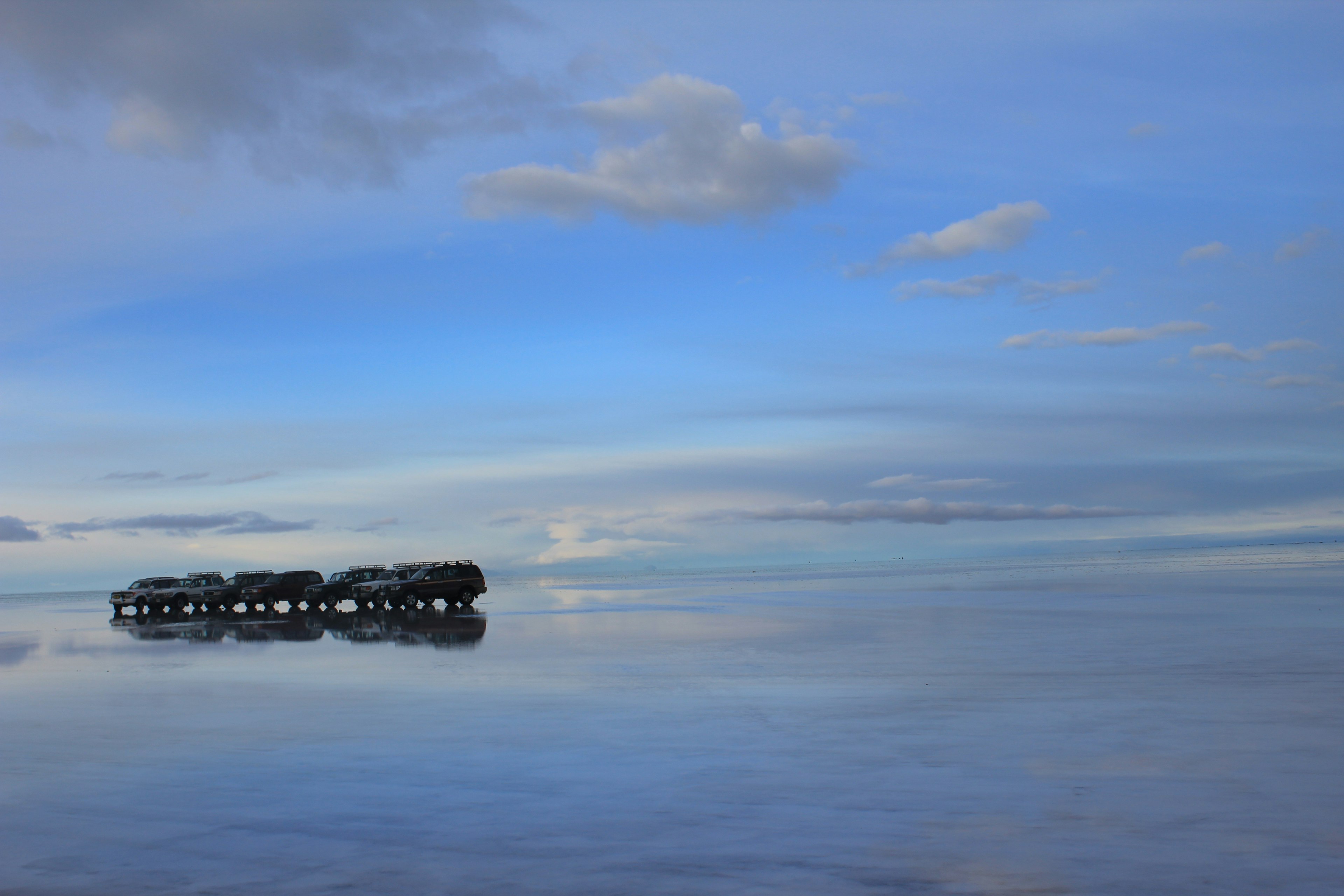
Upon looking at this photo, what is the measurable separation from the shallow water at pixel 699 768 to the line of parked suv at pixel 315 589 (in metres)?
22.9

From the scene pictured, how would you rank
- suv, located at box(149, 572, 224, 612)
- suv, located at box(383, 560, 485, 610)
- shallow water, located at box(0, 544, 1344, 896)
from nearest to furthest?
1. shallow water, located at box(0, 544, 1344, 896)
2. suv, located at box(383, 560, 485, 610)
3. suv, located at box(149, 572, 224, 612)

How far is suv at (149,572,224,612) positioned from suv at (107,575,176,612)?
0.20 metres

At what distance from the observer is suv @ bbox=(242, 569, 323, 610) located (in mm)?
52406

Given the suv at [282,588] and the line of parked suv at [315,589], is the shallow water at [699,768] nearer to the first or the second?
the line of parked suv at [315,589]

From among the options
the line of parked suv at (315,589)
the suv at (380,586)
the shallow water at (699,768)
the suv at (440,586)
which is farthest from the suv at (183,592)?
the shallow water at (699,768)

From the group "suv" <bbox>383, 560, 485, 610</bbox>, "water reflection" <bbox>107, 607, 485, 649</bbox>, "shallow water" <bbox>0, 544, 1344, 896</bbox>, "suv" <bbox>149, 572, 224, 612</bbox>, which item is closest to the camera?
"shallow water" <bbox>0, 544, 1344, 896</bbox>

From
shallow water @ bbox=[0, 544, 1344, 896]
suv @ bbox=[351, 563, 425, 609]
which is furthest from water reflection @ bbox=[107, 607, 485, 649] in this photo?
shallow water @ bbox=[0, 544, 1344, 896]

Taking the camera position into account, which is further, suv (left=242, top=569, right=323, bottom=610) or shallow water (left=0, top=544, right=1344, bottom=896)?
suv (left=242, top=569, right=323, bottom=610)

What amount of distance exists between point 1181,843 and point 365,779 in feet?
24.6

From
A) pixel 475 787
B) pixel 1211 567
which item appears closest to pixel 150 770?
pixel 475 787

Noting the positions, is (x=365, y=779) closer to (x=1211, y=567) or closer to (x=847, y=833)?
(x=847, y=833)

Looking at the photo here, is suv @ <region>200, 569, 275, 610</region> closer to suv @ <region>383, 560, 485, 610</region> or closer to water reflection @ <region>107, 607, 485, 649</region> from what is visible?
water reflection @ <region>107, 607, 485, 649</region>

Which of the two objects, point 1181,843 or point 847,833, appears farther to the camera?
point 847,833

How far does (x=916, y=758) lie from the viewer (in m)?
10.6
